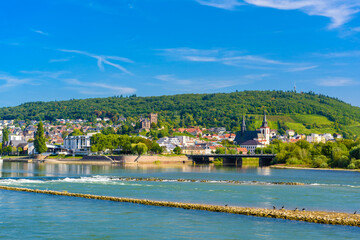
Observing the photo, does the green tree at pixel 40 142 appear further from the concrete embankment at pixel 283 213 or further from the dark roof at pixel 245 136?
the concrete embankment at pixel 283 213

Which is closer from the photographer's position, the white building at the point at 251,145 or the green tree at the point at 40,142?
the green tree at the point at 40,142

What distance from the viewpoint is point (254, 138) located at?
6663 inches

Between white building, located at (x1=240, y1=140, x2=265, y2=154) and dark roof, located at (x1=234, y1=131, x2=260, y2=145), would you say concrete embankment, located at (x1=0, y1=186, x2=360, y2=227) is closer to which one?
white building, located at (x1=240, y1=140, x2=265, y2=154)

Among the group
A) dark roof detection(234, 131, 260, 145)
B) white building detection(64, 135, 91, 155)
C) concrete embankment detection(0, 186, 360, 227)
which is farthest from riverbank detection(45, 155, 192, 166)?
concrete embankment detection(0, 186, 360, 227)

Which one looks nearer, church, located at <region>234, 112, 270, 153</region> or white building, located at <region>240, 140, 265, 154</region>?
white building, located at <region>240, 140, 265, 154</region>

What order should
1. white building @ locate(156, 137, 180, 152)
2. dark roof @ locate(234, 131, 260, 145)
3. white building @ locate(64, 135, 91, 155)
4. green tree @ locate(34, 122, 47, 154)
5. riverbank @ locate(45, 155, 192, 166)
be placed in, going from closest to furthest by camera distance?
1. riverbank @ locate(45, 155, 192, 166)
2. green tree @ locate(34, 122, 47, 154)
3. white building @ locate(64, 135, 91, 155)
4. white building @ locate(156, 137, 180, 152)
5. dark roof @ locate(234, 131, 260, 145)

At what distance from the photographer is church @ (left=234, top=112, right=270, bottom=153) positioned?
531ft

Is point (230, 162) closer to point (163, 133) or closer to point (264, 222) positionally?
point (163, 133)

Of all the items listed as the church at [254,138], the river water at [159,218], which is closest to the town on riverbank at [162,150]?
the church at [254,138]

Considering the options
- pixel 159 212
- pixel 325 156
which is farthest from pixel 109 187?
pixel 325 156

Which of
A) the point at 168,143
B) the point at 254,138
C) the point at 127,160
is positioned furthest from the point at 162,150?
the point at 254,138

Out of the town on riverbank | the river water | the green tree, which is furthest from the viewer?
the green tree

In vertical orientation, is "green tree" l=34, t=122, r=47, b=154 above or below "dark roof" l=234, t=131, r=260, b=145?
below

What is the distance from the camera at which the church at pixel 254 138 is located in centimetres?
16188
